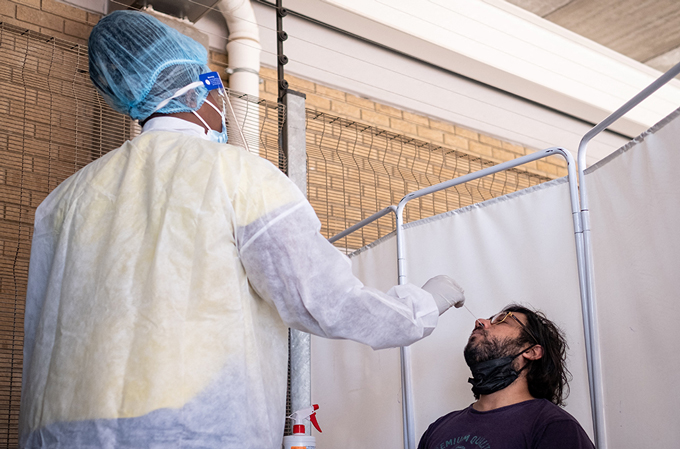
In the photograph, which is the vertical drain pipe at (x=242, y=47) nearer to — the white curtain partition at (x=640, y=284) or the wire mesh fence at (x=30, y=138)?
Answer: the wire mesh fence at (x=30, y=138)

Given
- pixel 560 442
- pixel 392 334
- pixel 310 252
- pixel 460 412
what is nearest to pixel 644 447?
pixel 560 442

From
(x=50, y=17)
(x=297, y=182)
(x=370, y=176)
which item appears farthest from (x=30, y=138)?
(x=370, y=176)

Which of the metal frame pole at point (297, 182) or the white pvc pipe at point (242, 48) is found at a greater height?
the white pvc pipe at point (242, 48)

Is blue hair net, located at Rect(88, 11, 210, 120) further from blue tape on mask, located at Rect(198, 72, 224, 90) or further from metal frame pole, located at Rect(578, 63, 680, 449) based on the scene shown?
metal frame pole, located at Rect(578, 63, 680, 449)

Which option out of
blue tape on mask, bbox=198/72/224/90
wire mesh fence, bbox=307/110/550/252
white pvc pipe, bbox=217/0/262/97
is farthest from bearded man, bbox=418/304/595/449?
white pvc pipe, bbox=217/0/262/97

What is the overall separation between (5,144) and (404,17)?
8.92 ft

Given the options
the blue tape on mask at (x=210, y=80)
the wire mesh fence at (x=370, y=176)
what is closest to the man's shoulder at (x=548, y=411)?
the blue tape on mask at (x=210, y=80)

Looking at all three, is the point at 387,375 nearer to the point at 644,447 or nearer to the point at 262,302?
the point at 644,447

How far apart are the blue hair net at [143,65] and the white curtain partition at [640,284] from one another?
3.90ft

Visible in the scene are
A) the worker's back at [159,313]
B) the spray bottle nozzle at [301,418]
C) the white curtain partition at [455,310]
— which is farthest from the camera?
the spray bottle nozzle at [301,418]

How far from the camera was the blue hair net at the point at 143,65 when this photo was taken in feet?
4.76

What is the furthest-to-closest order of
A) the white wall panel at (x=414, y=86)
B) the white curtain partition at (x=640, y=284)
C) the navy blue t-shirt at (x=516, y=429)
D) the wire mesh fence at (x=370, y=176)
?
the white wall panel at (x=414, y=86)
the wire mesh fence at (x=370, y=176)
the navy blue t-shirt at (x=516, y=429)
the white curtain partition at (x=640, y=284)

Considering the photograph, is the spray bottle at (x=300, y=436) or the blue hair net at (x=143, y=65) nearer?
the blue hair net at (x=143, y=65)

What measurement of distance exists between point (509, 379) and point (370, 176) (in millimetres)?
2505
